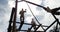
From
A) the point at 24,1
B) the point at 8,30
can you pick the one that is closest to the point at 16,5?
the point at 24,1

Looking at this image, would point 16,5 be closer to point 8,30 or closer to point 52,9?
point 52,9

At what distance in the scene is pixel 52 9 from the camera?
13953 mm

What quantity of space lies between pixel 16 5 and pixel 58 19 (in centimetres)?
310

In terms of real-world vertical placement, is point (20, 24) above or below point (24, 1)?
below

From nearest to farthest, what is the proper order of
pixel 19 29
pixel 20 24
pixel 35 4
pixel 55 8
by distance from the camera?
1. pixel 55 8
2. pixel 35 4
3. pixel 20 24
4. pixel 19 29

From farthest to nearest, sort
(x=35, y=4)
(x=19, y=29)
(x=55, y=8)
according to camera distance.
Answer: (x=19, y=29) → (x=35, y=4) → (x=55, y=8)

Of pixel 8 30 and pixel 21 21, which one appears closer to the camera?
pixel 21 21

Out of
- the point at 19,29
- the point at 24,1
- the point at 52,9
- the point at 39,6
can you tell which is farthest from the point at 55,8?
the point at 19,29

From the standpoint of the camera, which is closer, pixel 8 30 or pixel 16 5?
pixel 16 5

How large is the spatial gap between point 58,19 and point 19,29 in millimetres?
3932

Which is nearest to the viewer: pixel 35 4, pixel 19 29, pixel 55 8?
pixel 55 8

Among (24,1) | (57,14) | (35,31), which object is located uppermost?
(24,1)

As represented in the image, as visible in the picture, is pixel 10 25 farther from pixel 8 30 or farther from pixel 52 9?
pixel 52 9

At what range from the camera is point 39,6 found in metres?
14.4
